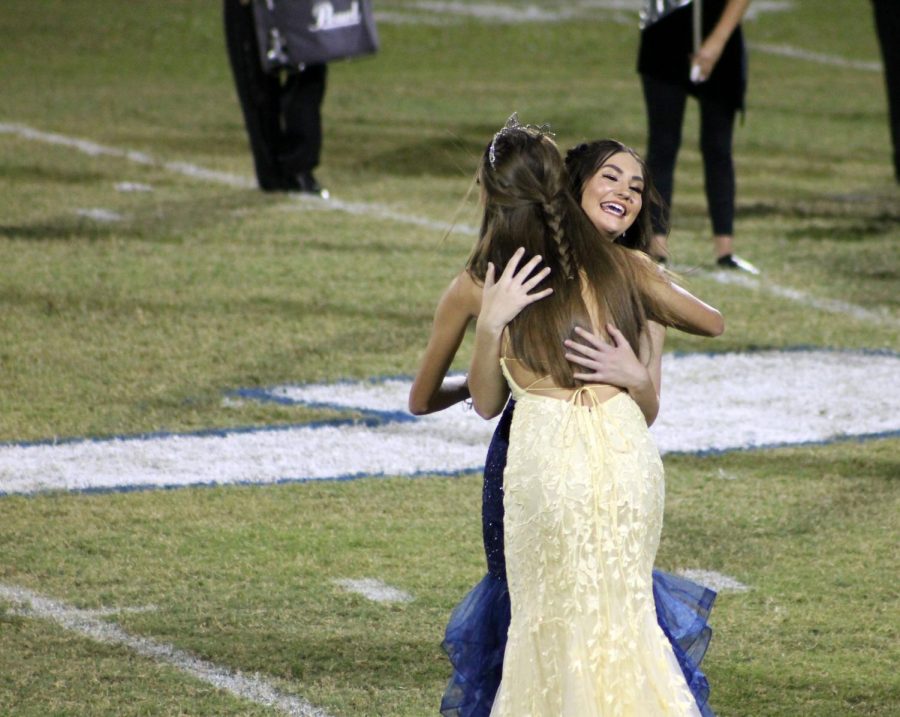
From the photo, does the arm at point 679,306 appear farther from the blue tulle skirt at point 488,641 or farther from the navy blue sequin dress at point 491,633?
the blue tulle skirt at point 488,641

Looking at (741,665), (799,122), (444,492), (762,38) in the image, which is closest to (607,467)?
(741,665)

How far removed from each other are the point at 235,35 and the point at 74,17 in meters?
8.71

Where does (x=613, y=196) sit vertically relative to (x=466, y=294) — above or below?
above

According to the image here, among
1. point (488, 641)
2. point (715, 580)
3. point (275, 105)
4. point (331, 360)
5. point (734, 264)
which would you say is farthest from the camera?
point (275, 105)

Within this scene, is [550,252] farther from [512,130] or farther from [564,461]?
[564,461]

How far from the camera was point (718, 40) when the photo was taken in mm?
8062

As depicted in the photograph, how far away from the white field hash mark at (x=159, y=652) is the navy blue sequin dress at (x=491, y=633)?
49cm

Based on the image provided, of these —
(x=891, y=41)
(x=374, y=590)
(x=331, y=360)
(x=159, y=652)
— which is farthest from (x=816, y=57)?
(x=159, y=652)

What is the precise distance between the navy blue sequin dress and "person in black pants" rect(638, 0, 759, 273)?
499 centimetres

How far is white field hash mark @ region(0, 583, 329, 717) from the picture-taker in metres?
3.73

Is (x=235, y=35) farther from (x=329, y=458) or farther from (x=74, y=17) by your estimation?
(x=74, y=17)

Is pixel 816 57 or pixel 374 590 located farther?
pixel 816 57

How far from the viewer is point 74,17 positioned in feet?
58.7

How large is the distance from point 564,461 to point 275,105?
704 cm
